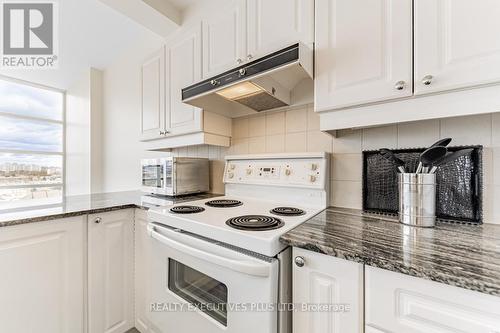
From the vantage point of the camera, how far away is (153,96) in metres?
1.86

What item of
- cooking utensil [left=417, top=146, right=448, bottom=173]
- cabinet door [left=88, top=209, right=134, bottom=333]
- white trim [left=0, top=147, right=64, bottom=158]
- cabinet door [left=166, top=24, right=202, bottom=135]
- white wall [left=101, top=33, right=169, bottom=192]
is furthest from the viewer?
white trim [left=0, top=147, right=64, bottom=158]

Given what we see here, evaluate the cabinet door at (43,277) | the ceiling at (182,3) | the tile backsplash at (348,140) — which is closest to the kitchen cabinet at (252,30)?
the ceiling at (182,3)

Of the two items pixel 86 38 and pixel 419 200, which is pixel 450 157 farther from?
pixel 86 38

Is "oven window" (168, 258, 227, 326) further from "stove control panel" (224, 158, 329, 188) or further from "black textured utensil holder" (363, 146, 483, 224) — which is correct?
"black textured utensil holder" (363, 146, 483, 224)

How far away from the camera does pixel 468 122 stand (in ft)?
3.02

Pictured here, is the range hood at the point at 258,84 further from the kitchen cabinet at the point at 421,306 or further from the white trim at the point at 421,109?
the kitchen cabinet at the point at 421,306

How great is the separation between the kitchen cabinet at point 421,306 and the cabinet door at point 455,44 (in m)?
0.64

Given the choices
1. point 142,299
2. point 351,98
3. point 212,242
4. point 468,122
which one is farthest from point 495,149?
point 142,299

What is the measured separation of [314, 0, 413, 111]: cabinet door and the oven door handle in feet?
2.40

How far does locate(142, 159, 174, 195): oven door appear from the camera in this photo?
1.68 metres

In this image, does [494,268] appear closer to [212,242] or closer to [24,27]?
[212,242]

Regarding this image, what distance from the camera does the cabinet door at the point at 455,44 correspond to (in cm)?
67

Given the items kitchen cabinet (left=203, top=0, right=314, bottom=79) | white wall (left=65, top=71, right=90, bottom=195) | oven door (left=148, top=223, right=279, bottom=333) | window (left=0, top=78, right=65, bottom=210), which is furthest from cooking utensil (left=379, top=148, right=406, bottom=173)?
window (left=0, top=78, right=65, bottom=210)

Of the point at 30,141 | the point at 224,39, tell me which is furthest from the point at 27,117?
the point at 224,39
